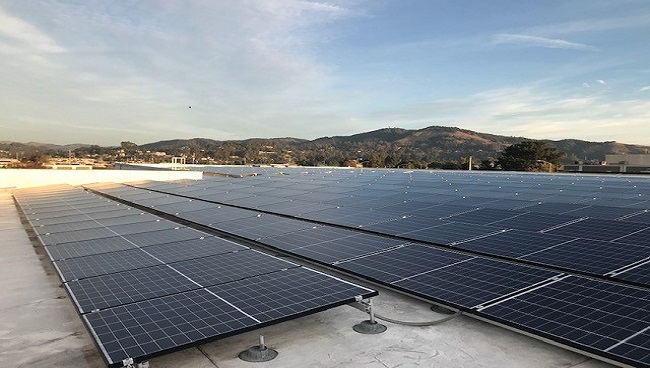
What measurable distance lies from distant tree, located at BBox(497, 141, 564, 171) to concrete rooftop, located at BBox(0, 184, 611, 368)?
9254 cm

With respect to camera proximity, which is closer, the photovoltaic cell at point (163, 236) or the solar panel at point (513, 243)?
the solar panel at point (513, 243)

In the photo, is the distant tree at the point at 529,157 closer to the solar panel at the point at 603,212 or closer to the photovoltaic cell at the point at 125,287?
the solar panel at the point at 603,212

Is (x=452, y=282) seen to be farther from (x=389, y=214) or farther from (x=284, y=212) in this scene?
(x=284, y=212)

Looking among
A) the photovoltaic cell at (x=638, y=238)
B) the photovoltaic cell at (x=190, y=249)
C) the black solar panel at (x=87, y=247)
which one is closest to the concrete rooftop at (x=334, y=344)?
the black solar panel at (x=87, y=247)

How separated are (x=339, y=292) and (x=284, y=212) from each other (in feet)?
39.6

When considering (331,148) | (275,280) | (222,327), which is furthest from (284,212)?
(331,148)

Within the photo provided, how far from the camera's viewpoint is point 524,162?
92.4 meters

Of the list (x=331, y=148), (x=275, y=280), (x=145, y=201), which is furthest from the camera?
(x=331, y=148)

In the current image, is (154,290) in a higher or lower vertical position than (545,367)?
higher

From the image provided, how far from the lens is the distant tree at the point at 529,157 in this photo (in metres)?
91.5

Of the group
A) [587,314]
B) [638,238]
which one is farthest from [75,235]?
[638,238]

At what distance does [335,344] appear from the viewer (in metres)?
7.79

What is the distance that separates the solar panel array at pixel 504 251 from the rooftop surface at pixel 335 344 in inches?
25.0

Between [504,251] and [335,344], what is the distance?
6397 millimetres
